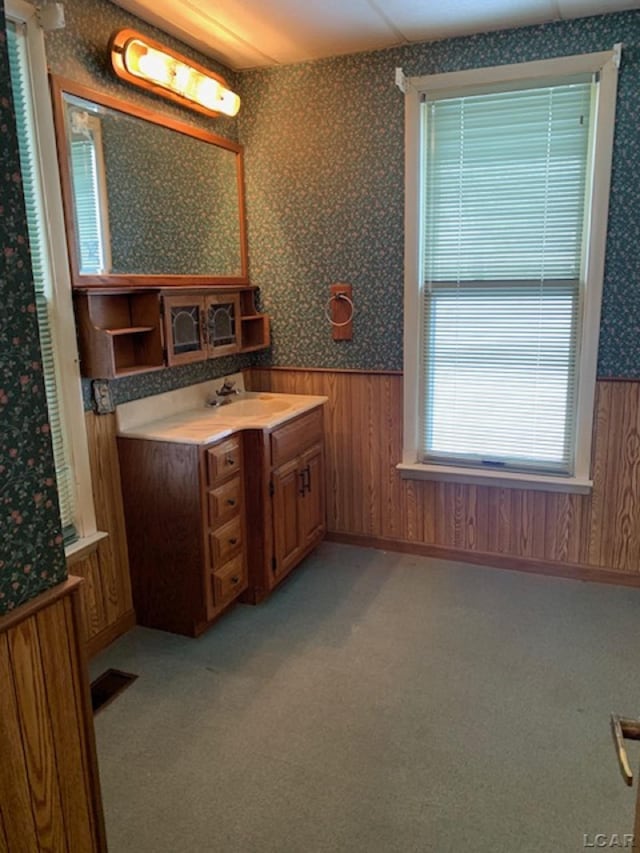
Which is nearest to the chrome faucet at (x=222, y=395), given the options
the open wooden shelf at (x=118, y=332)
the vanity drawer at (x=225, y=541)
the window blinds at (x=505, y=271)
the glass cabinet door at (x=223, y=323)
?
the glass cabinet door at (x=223, y=323)

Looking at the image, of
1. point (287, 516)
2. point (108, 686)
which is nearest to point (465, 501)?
point (287, 516)

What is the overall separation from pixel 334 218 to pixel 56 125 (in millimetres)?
1439

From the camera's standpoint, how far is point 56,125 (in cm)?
221

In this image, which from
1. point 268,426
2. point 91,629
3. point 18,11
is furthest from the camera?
point 268,426

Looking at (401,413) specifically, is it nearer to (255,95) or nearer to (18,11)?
(255,95)

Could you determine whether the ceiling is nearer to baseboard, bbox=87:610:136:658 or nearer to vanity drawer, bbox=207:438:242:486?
vanity drawer, bbox=207:438:242:486

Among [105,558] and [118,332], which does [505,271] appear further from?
[105,558]

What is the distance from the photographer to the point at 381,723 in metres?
2.14

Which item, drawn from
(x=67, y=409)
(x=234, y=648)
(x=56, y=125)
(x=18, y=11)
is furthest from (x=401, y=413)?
(x=18, y=11)

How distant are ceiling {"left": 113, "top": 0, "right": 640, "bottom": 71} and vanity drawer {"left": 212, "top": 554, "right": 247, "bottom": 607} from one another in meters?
2.26

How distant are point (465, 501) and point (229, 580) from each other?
1308mm

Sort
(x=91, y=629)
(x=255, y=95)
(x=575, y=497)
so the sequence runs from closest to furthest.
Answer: (x=91, y=629) < (x=575, y=497) < (x=255, y=95)

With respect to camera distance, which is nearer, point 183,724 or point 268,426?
point 183,724

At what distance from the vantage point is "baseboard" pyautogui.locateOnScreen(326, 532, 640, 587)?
3.08 m
